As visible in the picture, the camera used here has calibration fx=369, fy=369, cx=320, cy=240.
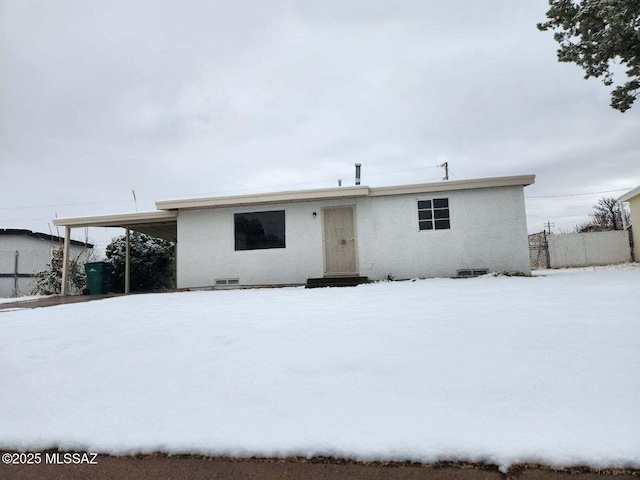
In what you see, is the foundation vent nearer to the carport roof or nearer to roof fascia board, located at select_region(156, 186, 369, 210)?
roof fascia board, located at select_region(156, 186, 369, 210)

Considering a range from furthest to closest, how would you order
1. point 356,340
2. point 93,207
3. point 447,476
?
point 93,207, point 356,340, point 447,476

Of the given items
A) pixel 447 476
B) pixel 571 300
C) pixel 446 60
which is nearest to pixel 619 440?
pixel 447 476

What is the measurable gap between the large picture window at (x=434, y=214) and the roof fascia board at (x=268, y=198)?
1661 mm

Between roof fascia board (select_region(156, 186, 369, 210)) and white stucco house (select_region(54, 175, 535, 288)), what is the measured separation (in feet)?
0.09

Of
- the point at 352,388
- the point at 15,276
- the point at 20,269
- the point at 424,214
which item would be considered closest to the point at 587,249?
the point at 424,214

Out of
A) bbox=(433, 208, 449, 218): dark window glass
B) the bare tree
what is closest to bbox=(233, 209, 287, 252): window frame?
bbox=(433, 208, 449, 218): dark window glass

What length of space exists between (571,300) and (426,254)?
5.45m

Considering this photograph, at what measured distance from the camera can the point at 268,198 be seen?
10469mm

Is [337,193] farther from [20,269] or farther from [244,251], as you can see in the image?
[20,269]

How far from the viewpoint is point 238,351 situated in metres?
3.17

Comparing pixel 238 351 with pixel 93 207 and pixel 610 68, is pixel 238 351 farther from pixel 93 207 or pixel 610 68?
pixel 93 207

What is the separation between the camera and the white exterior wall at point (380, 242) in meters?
9.87

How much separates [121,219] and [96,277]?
2074mm

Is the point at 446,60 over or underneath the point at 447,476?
over
